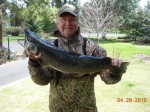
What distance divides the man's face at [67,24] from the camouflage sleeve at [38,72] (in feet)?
1.34

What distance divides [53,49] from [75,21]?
475 millimetres

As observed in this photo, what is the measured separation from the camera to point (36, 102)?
338 inches

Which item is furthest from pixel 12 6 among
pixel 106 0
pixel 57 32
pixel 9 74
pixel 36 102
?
pixel 106 0

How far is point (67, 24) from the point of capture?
2.91m

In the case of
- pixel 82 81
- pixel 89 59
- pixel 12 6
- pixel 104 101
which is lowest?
pixel 104 101

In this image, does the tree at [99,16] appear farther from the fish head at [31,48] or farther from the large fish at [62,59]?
the fish head at [31,48]

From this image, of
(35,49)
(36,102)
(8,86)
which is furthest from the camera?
(8,86)

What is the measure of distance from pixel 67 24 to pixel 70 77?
21.0 inches

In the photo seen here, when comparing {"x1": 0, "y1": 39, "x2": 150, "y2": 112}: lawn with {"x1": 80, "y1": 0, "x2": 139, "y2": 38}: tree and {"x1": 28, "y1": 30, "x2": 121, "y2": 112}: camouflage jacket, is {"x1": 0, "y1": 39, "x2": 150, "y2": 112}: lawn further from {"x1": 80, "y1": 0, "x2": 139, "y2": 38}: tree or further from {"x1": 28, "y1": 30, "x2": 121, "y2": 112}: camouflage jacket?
{"x1": 80, "y1": 0, "x2": 139, "y2": 38}: tree

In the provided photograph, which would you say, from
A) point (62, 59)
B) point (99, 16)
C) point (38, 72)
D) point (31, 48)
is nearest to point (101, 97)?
point (38, 72)

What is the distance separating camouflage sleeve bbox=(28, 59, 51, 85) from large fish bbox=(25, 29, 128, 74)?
0.16 metres

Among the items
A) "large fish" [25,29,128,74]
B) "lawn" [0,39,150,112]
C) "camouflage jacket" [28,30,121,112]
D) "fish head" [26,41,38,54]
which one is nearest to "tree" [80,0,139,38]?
"lawn" [0,39,150,112]

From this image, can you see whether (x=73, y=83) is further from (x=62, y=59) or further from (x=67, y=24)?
(x=67, y=24)

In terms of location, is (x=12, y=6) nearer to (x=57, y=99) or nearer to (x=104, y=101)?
(x=104, y=101)
